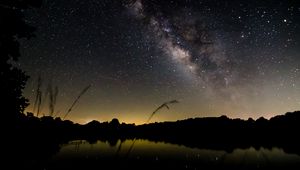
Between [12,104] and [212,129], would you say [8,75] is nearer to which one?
[12,104]

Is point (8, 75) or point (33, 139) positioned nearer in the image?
point (8, 75)

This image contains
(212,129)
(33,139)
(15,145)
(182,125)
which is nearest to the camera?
(15,145)

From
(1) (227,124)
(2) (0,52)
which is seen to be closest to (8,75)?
(2) (0,52)

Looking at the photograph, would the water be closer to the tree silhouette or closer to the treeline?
the tree silhouette

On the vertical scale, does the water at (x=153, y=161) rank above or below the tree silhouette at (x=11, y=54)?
below

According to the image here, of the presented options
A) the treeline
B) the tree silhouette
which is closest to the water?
the tree silhouette

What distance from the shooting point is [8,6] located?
14883mm

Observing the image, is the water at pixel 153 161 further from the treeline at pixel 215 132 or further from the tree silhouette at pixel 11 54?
the treeline at pixel 215 132

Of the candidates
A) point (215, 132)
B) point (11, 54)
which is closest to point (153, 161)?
point (11, 54)

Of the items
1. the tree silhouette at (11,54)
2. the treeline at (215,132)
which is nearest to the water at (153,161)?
the tree silhouette at (11,54)

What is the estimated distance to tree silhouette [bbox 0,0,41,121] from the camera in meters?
13.7

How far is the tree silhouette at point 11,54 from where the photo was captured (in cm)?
1371

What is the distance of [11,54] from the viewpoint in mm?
14523

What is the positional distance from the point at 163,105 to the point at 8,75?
38.1ft
